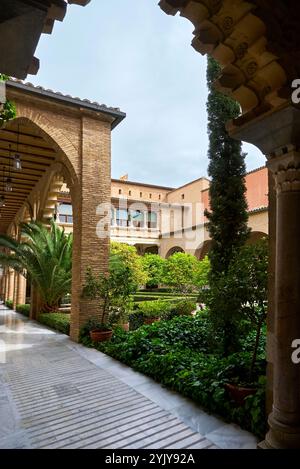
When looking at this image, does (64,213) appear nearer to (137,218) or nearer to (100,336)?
(137,218)

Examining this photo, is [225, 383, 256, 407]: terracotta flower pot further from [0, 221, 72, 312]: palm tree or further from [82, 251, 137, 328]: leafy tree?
[0, 221, 72, 312]: palm tree

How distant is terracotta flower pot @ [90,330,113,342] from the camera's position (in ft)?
25.8

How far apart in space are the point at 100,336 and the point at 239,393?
4.54 metres

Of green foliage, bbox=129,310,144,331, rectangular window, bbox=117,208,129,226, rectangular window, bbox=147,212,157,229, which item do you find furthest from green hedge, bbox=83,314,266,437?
rectangular window, bbox=147,212,157,229

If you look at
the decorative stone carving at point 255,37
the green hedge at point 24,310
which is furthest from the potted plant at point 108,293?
the green hedge at point 24,310

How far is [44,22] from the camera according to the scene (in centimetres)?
260

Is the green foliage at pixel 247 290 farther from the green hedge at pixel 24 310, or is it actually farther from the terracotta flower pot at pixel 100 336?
the green hedge at pixel 24 310

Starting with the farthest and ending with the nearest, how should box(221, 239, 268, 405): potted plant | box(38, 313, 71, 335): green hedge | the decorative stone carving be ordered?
box(38, 313, 71, 335): green hedge, box(221, 239, 268, 405): potted plant, the decorative stone carving

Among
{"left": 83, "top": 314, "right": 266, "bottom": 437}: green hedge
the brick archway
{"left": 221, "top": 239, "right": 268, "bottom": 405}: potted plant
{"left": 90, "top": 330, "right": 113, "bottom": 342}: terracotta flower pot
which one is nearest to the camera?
{"left": 83, "top": 314, "right": 266, "bottom": 437}: green hedge

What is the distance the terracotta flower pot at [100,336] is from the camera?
7849mm

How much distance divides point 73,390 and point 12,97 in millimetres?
6802

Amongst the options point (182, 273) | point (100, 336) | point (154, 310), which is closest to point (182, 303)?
point (154, 310)

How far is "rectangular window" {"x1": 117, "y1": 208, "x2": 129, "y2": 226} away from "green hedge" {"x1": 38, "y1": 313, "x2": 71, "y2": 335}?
17.1m

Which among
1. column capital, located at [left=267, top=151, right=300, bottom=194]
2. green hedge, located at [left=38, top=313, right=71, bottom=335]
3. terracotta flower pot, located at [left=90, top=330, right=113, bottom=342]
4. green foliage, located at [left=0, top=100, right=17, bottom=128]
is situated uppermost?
green foliage, located at [left=0, top=100, right=17, bottom=128]
